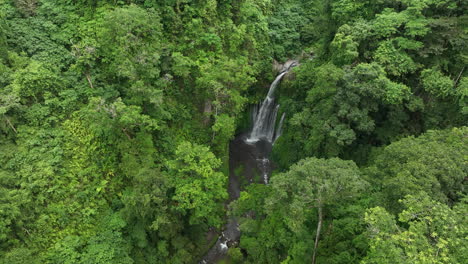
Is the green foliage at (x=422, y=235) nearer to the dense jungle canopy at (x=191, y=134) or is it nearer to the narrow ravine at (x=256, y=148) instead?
the dense jungle canopy at (x=191, y=134)

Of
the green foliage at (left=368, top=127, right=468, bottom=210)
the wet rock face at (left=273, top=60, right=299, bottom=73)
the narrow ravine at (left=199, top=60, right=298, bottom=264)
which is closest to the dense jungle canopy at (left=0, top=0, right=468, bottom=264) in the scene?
the green foliage at (left=368, top=127, right=468, bottom=210)

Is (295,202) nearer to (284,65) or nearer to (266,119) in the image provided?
Answer: (266,119)

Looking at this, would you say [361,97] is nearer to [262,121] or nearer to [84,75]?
[262,121]

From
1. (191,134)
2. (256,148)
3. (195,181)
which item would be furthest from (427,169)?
(256,148)

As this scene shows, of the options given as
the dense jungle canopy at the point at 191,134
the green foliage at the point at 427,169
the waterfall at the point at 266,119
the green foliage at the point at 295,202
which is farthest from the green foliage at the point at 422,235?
the waterfall at the point at 266,119

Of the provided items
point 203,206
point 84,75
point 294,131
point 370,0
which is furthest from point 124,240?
point 370,0

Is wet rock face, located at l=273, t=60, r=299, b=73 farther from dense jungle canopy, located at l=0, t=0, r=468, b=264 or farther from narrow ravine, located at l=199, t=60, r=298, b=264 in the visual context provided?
dense jungle canopy, located at l=0, t=0, r=468, b=264

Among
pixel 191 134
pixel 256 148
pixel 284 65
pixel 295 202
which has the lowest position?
pixel 256 148

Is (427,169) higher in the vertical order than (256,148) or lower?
higher
